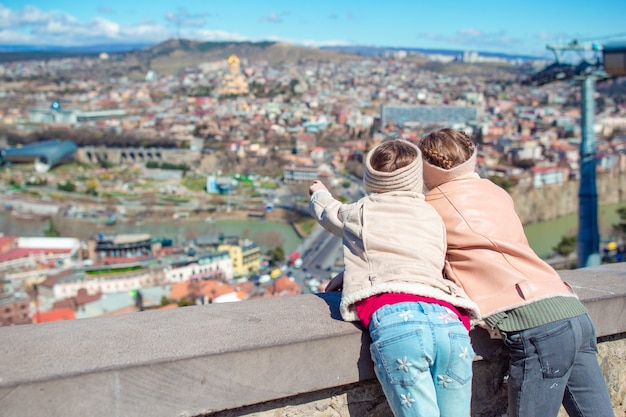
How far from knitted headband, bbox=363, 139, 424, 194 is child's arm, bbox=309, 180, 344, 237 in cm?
5

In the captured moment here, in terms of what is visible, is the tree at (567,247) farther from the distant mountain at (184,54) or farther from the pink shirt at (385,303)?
the distant mountain at (184,54)

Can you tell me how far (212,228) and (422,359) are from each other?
15.0 m

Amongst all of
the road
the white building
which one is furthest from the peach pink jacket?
the white building

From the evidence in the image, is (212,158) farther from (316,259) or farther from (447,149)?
(447,149)

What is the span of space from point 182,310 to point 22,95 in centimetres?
3767

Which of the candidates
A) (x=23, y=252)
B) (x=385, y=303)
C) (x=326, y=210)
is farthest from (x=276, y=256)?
(x=385, y=303)

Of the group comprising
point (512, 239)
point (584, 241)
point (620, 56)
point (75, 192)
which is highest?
point (620, 56)

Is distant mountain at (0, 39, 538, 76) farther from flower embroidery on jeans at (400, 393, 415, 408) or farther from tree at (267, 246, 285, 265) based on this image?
flower embroidery on jeans at (400, 393, 415, 408)

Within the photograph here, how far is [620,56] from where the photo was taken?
9.18 ft

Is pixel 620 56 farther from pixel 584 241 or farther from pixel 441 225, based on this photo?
pixel 441 225

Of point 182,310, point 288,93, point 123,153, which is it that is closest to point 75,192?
point 123,153

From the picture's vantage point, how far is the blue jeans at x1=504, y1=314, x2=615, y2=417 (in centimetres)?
68

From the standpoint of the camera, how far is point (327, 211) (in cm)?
76

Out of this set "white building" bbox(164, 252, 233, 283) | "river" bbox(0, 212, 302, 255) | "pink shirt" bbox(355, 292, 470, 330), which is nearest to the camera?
"pink shirt" bbox(355, 292, 470, 330)
